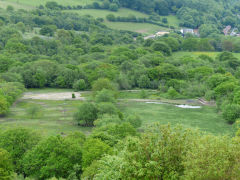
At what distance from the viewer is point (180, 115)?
67.5m

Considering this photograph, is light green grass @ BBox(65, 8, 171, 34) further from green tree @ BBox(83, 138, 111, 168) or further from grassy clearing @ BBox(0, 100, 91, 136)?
green tree @ BBox(83, 138, 111, 168)

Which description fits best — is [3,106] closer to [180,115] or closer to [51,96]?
[51,96]

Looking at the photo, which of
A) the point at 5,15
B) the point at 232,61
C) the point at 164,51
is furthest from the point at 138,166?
the point at 5,15

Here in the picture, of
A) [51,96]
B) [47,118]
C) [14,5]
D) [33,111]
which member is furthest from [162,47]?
[14,5]

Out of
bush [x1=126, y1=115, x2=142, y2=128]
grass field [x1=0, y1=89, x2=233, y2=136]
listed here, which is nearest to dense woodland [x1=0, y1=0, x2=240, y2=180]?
bush [x1=126, y1=115, x2=142, y2=128]

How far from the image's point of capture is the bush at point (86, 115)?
57.1m

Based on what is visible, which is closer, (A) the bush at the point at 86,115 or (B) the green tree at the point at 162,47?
(A) the bush at the point at 86,115

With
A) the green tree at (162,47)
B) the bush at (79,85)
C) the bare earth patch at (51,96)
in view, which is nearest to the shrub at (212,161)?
the bare earth patch at (51,96)

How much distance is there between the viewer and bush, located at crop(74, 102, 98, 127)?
5712 cm

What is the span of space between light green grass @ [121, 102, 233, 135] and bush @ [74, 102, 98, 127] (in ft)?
31.0

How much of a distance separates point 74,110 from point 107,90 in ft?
27.6

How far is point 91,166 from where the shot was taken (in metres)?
32.1

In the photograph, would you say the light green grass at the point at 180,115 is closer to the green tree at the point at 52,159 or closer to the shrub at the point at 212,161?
the green tree at the point at 52,159

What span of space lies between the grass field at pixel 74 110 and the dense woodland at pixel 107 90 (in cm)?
242
